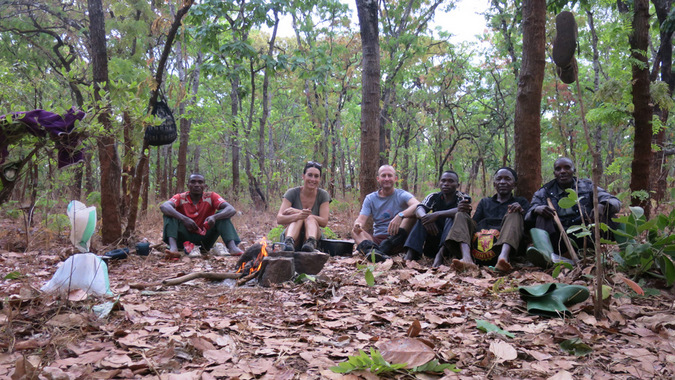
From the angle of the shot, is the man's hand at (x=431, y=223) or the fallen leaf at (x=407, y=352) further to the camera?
the man's hand at (x=431, y=223)

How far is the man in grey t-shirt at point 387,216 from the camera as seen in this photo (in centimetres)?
500

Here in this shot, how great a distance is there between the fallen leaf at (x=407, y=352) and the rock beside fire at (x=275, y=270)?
1565 mm

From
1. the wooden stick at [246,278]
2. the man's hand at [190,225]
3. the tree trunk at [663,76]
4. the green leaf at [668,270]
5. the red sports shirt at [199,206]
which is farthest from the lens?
the tree trunk at [663,76]

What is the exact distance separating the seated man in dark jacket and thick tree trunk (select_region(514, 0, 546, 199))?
347mm

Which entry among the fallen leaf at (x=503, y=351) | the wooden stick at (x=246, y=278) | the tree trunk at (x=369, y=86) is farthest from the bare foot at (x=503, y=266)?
the tree trunk at (x=369, y=86)

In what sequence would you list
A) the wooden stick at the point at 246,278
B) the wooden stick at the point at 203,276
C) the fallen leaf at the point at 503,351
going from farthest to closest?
the wooden stick at the point at 246,278 < the wooden stick at the point at 203,276 < the fallen leaf at the point at 503,351

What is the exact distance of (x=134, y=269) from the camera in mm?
4289

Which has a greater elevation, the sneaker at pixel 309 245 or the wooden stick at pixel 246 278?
the sneaker at pixel 309 245

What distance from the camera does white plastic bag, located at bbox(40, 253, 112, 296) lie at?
2.63 m

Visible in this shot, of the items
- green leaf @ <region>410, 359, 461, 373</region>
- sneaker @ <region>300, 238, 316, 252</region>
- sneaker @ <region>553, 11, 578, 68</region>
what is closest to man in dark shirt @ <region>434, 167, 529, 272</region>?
sneaker @ <region>300, 238, 316, 252</region>

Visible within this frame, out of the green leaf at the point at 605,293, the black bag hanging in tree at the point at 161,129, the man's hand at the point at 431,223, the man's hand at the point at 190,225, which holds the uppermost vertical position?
the black bag hanging in tree at the point at 161,129

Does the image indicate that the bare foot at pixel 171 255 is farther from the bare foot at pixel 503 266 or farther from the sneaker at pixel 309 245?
the bare foot at pixel 503 266

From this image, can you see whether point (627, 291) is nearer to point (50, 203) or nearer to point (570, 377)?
point (570, 377)

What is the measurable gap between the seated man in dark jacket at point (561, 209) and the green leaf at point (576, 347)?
1.60m
